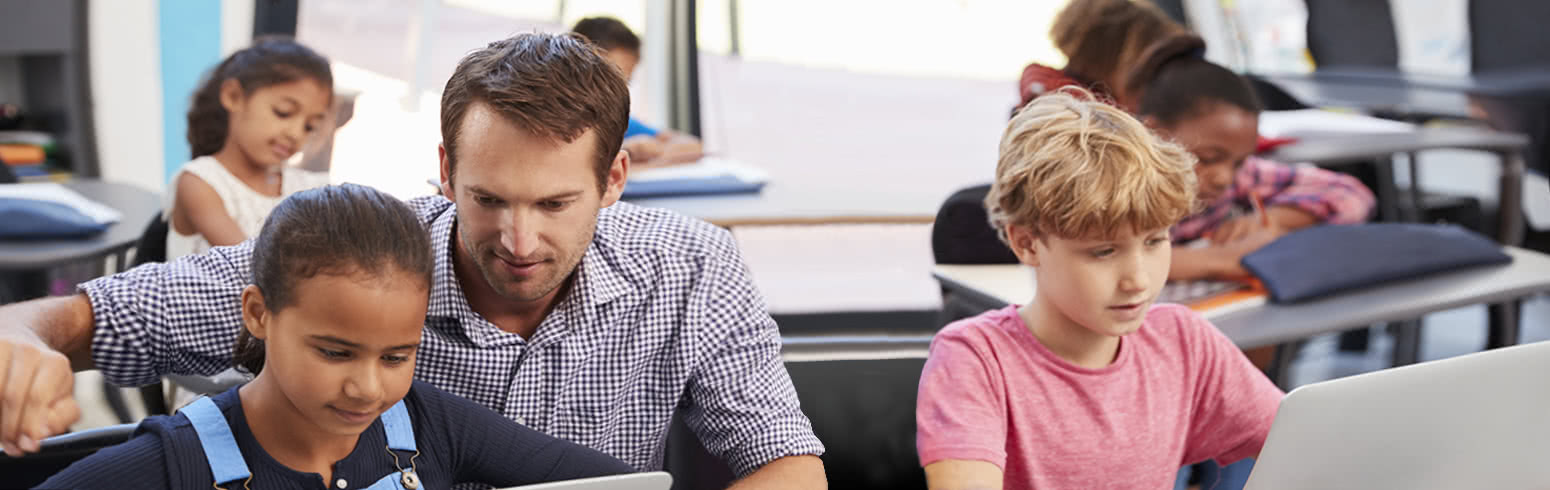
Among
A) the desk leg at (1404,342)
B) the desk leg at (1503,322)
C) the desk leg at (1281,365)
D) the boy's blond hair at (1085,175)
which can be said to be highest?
the boy's blond hair at (1085,175)

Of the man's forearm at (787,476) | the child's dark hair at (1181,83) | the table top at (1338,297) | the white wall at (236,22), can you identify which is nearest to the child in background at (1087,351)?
the man's forearm at (787,476)

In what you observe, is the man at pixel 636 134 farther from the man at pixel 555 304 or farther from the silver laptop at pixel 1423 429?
the silver laptop at pixel 1423 429

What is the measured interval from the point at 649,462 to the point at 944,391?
1.07 feet

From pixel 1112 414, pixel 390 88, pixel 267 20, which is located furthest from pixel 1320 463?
pixel 390 88

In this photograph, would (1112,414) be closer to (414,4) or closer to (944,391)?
(944,391)

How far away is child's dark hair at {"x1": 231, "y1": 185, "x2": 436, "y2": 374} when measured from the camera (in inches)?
39.6

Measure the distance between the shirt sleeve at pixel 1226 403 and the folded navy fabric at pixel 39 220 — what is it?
175 cm

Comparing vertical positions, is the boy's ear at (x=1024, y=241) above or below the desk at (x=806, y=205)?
Result: above

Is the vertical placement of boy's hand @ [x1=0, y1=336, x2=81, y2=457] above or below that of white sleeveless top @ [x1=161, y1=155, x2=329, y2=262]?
above

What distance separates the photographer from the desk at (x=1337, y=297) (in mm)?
1830

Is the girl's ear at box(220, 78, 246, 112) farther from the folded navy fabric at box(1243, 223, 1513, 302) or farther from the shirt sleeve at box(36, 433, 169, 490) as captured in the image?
the folded navy fabric at box(1243, 223, 1513, 302)

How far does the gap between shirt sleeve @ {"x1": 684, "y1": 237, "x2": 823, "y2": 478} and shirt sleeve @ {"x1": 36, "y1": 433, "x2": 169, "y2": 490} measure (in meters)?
0.54

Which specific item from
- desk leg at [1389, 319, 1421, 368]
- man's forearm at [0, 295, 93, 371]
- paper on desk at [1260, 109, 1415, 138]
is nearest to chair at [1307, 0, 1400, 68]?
paper on desk at [1260, 109, 1415, 138]

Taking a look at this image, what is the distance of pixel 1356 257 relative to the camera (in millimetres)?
2047
